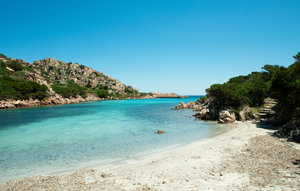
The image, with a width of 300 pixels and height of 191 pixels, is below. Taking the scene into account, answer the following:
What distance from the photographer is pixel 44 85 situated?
83375 millimetres

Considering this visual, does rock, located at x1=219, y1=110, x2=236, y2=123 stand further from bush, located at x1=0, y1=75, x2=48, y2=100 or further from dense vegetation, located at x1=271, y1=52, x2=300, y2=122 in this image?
bush, located at x1=0, y1=75, x2=48, y2=100

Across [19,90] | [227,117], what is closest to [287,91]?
[227,117]

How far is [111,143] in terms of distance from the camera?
51.6 feet

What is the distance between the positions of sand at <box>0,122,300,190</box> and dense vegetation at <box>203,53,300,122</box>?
22.7 feet

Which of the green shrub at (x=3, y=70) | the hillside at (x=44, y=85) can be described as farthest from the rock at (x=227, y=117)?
the green shrub at (x=3, y=70)

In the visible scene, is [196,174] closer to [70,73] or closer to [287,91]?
[287,91]

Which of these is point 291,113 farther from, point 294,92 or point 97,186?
point 97,186

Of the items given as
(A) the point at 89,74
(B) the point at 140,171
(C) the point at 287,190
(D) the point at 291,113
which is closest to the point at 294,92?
(D) the point at 291,113

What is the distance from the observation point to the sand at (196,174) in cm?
689

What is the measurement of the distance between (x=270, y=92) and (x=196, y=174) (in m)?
17.0

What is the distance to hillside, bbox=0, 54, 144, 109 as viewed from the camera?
2594 inches

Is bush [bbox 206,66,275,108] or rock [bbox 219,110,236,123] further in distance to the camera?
bush [bbox 206,66,275,108]

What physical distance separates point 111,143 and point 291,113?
1905cm

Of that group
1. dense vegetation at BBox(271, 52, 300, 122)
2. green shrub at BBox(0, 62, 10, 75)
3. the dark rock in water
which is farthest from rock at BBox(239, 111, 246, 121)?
green shrub at BBox(0, 62, 10, 75)
